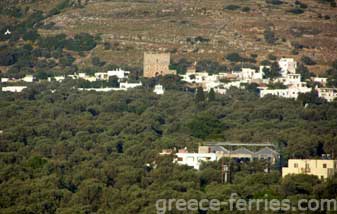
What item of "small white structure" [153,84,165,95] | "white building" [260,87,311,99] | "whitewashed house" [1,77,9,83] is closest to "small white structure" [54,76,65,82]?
"whitewashed house" [1,77,9,83]

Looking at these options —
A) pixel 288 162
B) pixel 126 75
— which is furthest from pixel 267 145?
pixel 126 75

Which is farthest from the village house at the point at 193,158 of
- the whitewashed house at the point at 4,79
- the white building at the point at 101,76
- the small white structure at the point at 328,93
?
the whitewashed house at the point at 4,79

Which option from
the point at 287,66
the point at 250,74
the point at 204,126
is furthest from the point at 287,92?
the point at 204,126

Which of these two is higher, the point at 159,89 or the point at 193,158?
the point at 193,158

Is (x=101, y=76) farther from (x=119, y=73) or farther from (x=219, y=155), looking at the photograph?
(x=219, y=155)

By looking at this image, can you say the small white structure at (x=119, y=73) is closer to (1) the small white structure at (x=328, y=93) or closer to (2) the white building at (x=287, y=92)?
(2) the white building at (x=287, y=92)

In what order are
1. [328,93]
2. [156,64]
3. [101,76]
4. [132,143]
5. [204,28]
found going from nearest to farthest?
[132,143] < [328,93] < [101,76] < [156,64] < [204,28]

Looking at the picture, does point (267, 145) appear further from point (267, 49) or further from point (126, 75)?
point (267, 49)
